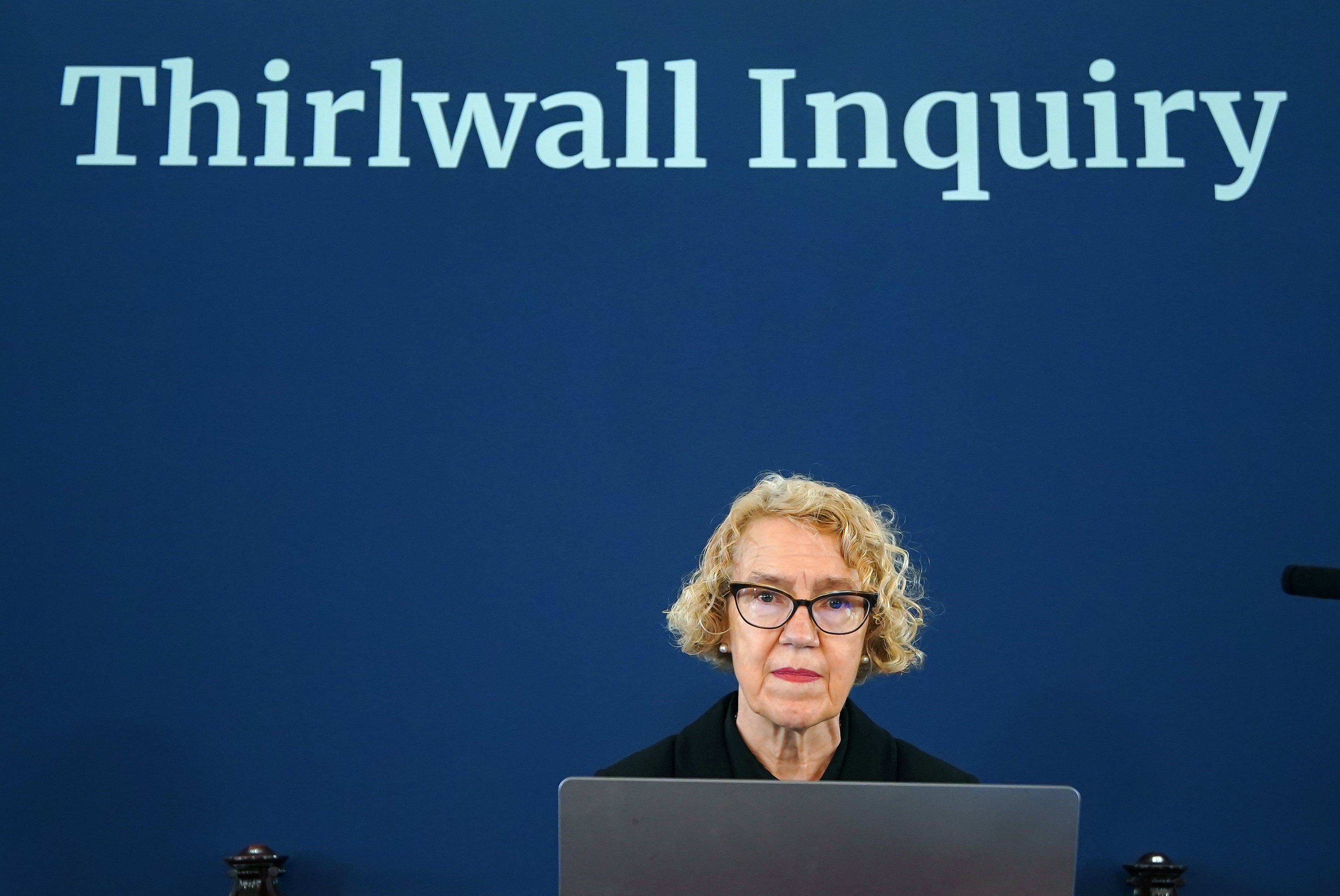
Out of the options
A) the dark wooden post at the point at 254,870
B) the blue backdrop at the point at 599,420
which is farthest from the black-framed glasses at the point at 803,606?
the dark wooden post at the point at 254,870

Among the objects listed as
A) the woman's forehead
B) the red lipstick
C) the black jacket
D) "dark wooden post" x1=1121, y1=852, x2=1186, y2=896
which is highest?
the woman's forehead

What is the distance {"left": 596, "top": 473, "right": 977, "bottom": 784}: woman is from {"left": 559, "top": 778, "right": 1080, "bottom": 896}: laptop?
3.06ft

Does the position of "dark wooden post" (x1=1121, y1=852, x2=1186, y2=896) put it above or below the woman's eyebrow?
below

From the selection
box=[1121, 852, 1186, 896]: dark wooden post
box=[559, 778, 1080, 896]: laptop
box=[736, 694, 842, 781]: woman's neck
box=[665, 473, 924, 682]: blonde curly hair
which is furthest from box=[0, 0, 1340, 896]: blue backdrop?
box=[559, 778, 1080, 896]: laptop

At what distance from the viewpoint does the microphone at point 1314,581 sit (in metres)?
1.36

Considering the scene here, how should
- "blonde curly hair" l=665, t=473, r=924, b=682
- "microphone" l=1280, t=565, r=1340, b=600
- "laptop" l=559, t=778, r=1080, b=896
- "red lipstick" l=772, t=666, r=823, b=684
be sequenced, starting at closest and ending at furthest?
"laptop" l=559, t=778, r=1080, b=896 → "microphone" l=1280, t=565, r=1340, b=600 → "red lipstick" l=772, t=666, r=823, b=684 → "blonde curly hair" l=665, t=473, r=924, b=682

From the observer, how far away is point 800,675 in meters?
2.21

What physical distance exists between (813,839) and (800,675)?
98 cm

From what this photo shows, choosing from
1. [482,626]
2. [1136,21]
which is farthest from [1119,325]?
[482,626]

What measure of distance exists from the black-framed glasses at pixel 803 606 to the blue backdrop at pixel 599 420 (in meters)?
0.69

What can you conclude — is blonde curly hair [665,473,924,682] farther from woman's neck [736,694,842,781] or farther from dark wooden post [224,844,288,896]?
dark wooden post [224,844,288,896]

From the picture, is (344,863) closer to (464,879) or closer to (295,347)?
(464,879)

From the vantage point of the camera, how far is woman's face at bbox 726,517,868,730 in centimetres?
222

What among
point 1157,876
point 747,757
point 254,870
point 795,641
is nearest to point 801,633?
point 795,641
